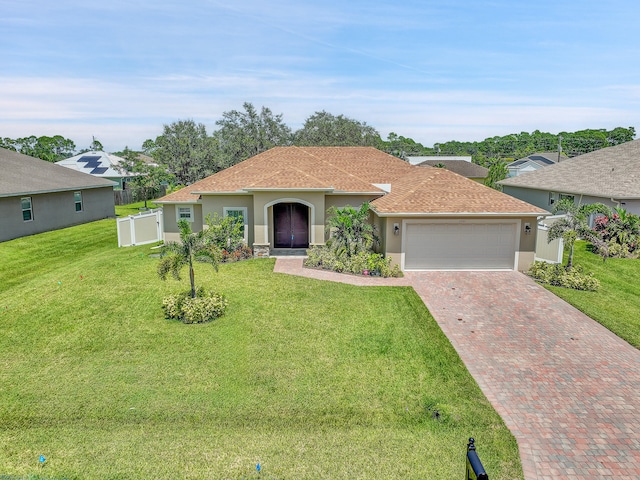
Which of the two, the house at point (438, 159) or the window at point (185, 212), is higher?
the house at point (438, 159)

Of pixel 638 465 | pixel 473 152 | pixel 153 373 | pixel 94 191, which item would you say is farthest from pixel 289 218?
pixel 473 152

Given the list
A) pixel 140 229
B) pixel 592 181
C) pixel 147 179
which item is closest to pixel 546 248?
pixel 592 181

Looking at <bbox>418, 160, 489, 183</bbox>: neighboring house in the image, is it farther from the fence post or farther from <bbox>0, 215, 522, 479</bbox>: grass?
the fence post

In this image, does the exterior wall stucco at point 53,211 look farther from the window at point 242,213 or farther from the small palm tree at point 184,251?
the small palm tree at point 184,251

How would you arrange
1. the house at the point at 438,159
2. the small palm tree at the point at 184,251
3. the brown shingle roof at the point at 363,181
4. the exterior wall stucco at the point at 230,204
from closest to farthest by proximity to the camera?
1. the small palm tree at the point at 184,251
2. the brown shingle roof at the point at 363,181
3. the exterior wall stucco at the point at 230,204
4. the house at the point at 438,159

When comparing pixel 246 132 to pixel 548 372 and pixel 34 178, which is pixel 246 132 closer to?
pixel 34 178

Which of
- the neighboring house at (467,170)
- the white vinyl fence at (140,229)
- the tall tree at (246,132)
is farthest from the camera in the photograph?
the neighboring house at (467,170)

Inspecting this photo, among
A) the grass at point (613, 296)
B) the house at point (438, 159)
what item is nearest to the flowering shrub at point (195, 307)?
the grass at point (613, 296)

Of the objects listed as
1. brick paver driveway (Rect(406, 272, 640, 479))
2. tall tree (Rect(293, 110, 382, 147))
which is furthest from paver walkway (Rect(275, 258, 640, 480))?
tall tree (Rect(293, 110, 382, 147))
